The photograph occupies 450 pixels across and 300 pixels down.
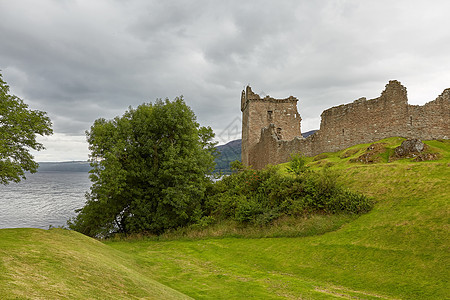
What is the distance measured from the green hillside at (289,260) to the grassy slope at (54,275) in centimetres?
3

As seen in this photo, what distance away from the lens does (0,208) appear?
182 feet

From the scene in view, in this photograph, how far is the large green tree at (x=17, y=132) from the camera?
1427 centimetres

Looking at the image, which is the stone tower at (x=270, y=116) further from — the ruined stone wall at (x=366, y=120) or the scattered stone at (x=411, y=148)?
the scattered stone at (x=411, y=148)

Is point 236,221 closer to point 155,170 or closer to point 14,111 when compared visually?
point 155,170

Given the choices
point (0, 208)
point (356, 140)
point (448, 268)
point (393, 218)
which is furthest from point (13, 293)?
point (0, 208)

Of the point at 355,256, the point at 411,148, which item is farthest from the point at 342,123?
the point at 355,256

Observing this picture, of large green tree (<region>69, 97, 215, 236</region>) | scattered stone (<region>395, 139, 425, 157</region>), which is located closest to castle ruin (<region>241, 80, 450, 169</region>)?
scattered stone (<region>395, 139, 425, 157</region>)

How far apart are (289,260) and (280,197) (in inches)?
284

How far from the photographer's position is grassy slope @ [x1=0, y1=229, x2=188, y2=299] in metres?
5.52

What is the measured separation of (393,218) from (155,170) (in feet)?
59.3

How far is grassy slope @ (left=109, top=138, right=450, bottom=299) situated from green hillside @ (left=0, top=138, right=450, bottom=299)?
0.04 metres

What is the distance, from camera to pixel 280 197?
20.7m

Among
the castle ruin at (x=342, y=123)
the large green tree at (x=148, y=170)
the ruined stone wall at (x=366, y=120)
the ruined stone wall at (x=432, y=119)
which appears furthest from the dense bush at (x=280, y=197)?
the ruined stone wall at (x=432, y=119)

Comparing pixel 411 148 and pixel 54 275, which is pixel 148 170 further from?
pixel 411 148
